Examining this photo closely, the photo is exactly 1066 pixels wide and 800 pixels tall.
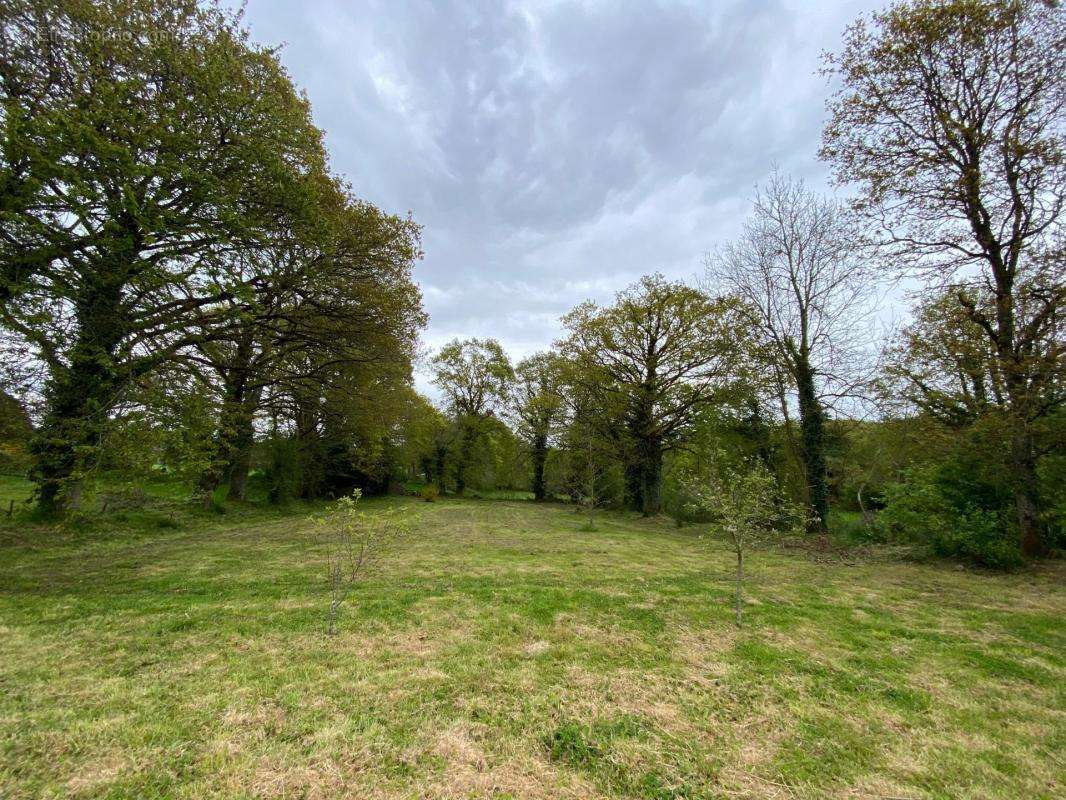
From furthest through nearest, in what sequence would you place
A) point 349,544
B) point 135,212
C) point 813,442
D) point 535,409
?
point 535,409
point 813,442
point 135,212
point 349,544

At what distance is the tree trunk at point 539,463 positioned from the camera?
109 feet

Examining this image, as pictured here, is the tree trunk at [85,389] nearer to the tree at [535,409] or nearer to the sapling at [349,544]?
the sapling at [349,544]

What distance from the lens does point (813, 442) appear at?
14812 mm

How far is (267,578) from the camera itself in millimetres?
7348

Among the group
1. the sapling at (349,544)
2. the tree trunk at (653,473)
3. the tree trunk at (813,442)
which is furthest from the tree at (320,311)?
the tree trunk at (813,442)

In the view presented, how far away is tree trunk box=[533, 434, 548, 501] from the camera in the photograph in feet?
109

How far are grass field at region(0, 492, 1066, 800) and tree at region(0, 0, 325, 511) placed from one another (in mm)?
3876

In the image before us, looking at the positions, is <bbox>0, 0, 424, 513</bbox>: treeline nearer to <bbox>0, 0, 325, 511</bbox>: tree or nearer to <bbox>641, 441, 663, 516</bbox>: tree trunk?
<bbox>0, 0, 325, 511</bbox>: tree

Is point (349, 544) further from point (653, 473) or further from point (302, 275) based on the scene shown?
point (653, 473)

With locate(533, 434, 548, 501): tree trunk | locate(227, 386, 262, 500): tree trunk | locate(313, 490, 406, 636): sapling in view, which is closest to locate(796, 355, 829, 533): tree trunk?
locate(313, 490, 406, 636): sapling

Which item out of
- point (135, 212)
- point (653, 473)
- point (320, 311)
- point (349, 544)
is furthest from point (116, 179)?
point (653, 473)

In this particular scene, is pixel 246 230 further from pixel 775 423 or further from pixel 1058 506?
pixel 775 423

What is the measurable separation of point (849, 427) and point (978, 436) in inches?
285

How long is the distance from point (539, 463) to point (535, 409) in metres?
4.90
